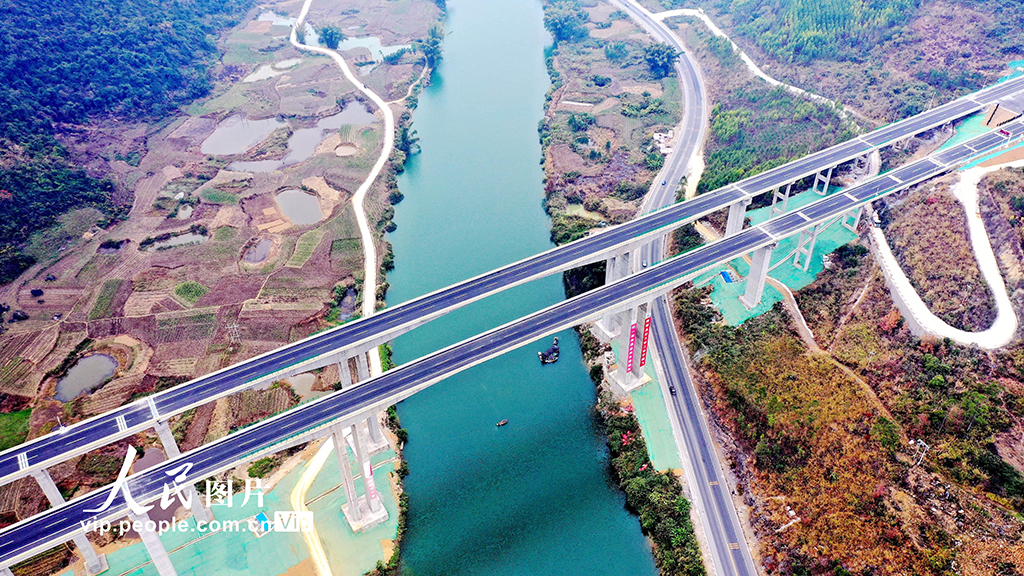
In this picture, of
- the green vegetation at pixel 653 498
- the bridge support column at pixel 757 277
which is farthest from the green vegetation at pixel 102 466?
the bridge support column at pixel 757 277

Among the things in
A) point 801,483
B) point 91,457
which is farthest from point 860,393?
point 91,457

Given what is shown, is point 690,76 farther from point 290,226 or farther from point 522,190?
point 290,226

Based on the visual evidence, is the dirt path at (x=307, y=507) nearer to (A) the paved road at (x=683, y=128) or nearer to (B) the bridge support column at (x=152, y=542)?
(B) the bridge support column at (x=152, y=542)

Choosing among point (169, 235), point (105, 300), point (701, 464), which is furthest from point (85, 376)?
point (701, 464)

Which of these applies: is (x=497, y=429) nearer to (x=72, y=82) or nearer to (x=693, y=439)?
(x=693, y=439)

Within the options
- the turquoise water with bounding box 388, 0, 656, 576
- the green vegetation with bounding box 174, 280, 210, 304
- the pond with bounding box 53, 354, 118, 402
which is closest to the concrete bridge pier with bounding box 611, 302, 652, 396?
the turquoise water with bounding box 388, 0, 656, 576

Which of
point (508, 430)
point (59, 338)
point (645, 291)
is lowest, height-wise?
point (508, 430)
